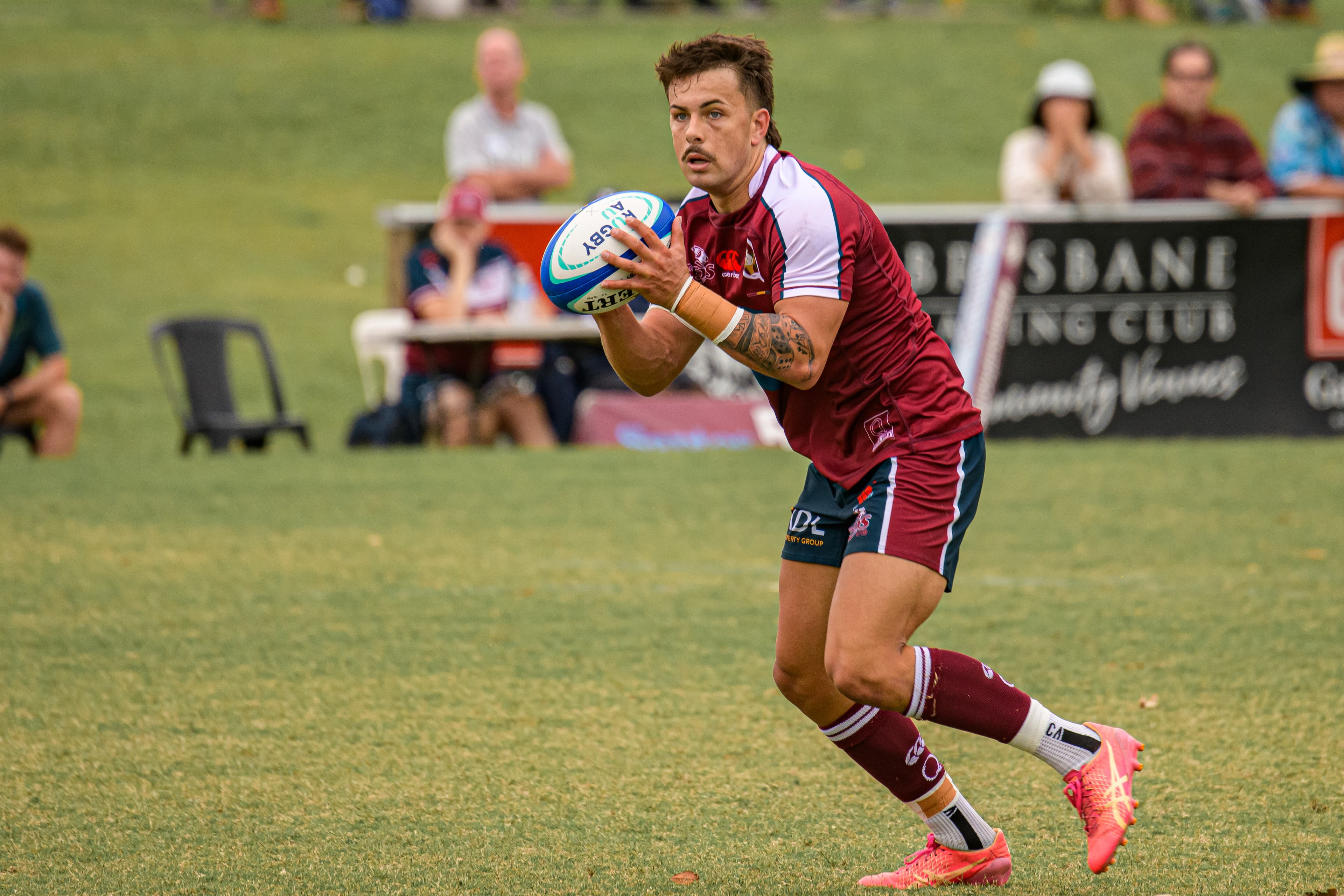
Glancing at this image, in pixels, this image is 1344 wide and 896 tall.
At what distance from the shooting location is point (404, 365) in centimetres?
1081

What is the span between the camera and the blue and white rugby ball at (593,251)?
11.7 ft

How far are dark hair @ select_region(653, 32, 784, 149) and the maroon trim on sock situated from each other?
1.34 metres

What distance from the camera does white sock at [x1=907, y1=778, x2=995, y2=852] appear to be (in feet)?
12.6

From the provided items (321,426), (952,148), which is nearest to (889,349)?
(321,426)

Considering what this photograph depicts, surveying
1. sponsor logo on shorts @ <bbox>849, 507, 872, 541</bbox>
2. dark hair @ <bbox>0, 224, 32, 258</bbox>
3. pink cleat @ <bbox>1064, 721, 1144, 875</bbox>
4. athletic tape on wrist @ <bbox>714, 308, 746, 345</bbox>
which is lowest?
pink cleat @ <bbox>1064, 721, 1144, 875</bbox>

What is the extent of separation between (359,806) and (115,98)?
22.7 m

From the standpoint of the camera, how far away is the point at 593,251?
356cm

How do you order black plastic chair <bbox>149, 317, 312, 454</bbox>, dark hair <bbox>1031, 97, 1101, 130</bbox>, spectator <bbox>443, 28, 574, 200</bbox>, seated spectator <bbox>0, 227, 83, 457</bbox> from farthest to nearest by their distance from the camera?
1. spectator <bbox>443, 28, 574, 200</bbox>
2. dark hair <bbox>1031, 97, 1101, 130</bbox>
3. black plastic chair <bbox>149, 317, 312, 454</bbox>
4. seated spectator <bbox>0, 227, 83, 457</bbox>

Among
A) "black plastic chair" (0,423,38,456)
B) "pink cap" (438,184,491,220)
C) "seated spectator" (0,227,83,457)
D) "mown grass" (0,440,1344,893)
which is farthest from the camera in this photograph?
"pink cap" (438,184,491,220)

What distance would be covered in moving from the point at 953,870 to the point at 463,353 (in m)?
7.27

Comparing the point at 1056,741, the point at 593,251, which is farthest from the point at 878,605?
the point at 593,251

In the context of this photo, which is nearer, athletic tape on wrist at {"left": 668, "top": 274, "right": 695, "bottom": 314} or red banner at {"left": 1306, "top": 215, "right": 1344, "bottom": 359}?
athletic tape on wrist at {"left": 668, "top": 274, "right": 695, "bottom": 314}

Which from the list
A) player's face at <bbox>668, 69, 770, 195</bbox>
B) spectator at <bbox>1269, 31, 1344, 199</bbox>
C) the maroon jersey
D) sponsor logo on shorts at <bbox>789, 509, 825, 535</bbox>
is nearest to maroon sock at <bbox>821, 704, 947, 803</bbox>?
sponsor logo on shorts at <bbox>789, 509, 825, 535</bbox>

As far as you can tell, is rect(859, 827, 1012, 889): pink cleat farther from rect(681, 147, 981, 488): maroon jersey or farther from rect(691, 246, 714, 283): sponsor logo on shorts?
rect(691, 246, 714, 283): sponsor logo on shorts
